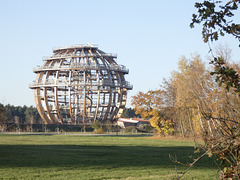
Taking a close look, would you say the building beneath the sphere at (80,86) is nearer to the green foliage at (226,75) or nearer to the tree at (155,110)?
the tree at (155,110)

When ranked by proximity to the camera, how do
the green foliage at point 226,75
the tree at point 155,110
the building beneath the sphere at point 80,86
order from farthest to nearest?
the building beneath the sphere at point 80,86 → the tree at point 155,110 → the green foliage at point 226,75

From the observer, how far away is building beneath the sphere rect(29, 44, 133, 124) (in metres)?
69.4

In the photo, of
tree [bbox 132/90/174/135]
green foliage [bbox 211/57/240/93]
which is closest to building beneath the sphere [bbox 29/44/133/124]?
tree [bbox 132/90/174/135]

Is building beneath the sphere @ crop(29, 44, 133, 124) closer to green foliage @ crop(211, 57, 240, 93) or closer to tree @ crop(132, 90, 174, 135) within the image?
tree @ crop(132, 90, 174, 135)

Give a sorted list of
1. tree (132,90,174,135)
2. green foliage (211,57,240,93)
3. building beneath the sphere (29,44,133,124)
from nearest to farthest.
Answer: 1. green foliage (211,57,240,93)
2. tree (132,90,174,135)
3. building beneath the sphere (29,44,133,124)

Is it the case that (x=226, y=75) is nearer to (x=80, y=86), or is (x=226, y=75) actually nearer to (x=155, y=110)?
(x=155, y=110)

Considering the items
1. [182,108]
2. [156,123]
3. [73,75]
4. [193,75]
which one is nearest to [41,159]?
[193,75]

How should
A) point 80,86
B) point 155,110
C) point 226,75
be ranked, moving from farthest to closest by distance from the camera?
point 80,86 < point 155,110 < point 226,75

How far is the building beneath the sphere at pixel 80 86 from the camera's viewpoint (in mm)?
69438

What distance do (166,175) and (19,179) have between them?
182 inches

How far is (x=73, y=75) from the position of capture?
240 feet

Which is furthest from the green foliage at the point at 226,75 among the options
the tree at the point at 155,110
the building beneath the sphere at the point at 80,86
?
the building beneath the sphere at the point at 80,86

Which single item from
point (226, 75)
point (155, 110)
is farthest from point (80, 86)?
point (226, 75)

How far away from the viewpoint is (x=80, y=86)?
7194cm
